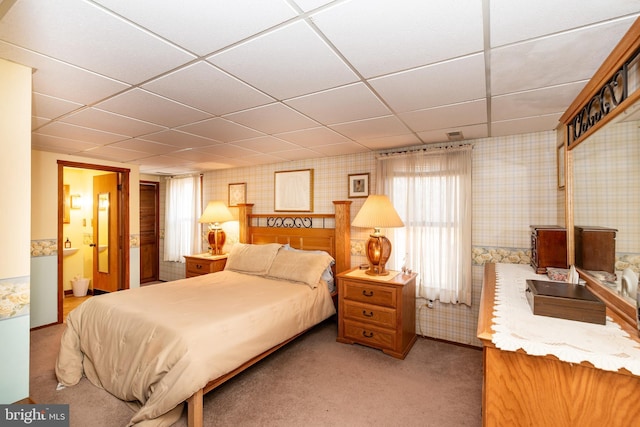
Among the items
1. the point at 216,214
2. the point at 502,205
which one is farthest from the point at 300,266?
the point at 502,205

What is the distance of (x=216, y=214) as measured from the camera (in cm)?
474

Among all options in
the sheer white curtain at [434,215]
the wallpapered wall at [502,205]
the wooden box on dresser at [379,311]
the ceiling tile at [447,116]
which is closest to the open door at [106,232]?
the wooden box on dresser at [379,311]

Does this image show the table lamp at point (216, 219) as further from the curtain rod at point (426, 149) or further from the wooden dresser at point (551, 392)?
the wooden dresser at point (551, 392)

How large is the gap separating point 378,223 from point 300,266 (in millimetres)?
1037

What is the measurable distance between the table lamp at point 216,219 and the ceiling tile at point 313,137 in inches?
81.7

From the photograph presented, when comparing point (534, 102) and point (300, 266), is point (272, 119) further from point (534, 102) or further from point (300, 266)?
point (534, 102)

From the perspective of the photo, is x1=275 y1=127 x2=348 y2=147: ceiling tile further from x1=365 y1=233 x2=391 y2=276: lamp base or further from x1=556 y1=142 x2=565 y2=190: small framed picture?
x1=556 y1=142 x2=565 y2=190: small framed picture

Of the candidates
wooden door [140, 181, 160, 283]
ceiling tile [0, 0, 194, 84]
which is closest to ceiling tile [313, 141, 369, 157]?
ceiling tile [0, 0, 194, 84]

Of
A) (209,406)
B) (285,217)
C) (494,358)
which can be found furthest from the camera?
(285,217)

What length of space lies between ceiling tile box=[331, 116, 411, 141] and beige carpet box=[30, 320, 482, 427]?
2.19 m

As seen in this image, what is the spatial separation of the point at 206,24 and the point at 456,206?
2.85 meters

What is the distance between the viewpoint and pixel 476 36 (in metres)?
1.33

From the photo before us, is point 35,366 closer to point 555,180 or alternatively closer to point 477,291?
point 477,291

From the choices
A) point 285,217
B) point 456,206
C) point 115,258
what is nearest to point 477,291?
point 456,206
